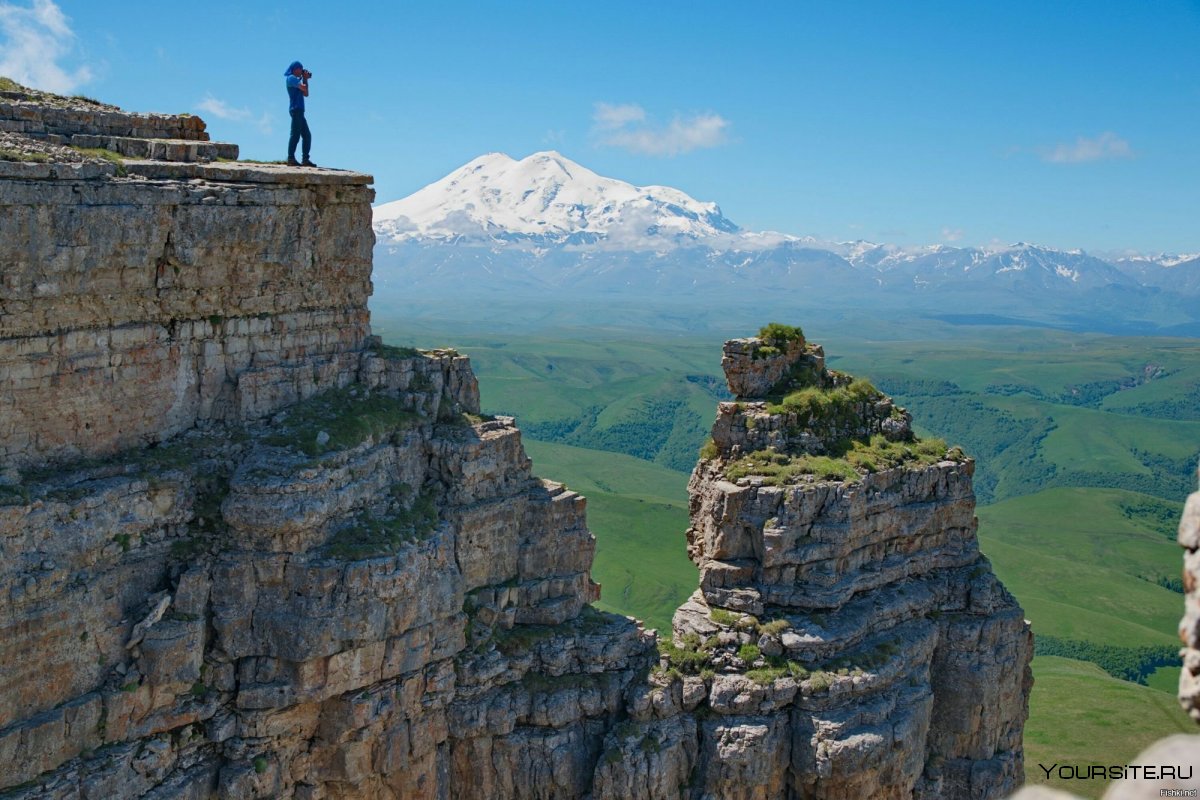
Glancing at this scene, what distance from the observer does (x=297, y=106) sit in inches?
1247

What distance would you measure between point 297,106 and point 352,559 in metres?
13.1

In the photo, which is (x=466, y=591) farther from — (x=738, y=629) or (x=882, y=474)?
(x=882, y=474)

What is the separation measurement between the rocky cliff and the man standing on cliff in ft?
7.15

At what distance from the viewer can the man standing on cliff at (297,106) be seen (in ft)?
103

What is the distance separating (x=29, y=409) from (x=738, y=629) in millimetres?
19623

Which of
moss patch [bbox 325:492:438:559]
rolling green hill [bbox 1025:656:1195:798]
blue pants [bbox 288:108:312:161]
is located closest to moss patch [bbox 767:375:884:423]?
moss patch [bbox 325:492:438:559]

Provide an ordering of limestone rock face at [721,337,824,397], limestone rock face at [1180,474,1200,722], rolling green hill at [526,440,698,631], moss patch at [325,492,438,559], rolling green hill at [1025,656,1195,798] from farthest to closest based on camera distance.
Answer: rolling green hill at [526,440,698,631] < rolling green hill at [1025,656,1195,798] < limestone rock face at [721,337,824,397] < moss patch at [325,492,438,559] < limestone rock face at [1180,474,1200,722]

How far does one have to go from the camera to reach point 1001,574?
102750mm

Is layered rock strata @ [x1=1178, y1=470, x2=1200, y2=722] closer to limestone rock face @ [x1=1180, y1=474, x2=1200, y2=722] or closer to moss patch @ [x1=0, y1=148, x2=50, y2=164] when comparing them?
limestone rock face @ [x1=1180, y1=474, x2=1200, y2=722]

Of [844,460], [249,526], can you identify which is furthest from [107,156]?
[844,460]

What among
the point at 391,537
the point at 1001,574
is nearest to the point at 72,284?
the point at 391,537

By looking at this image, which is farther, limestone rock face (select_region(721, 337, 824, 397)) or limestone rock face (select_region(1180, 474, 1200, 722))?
limestone rock face (select_region(721, 337, 824, 397))

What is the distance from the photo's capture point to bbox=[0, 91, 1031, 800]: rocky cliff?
24.4m

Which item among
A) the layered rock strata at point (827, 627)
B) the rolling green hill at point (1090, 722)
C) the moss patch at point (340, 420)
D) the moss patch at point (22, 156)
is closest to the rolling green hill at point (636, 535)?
the rolling green hill at point (1090, 722)
